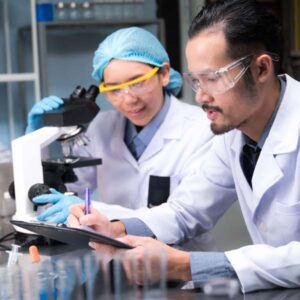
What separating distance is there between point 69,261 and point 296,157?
668 millimetres

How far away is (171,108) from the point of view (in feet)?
6.90

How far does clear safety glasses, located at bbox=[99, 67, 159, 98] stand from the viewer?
6.38ft

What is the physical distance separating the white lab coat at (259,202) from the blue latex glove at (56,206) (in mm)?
233

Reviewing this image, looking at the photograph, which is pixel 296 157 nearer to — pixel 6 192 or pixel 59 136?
pixel 59 136

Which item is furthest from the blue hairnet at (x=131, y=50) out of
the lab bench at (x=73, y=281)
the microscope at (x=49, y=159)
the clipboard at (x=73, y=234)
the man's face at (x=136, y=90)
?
the lab bench at (x=73, y=281)

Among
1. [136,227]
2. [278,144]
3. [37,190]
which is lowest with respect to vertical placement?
[136,227]

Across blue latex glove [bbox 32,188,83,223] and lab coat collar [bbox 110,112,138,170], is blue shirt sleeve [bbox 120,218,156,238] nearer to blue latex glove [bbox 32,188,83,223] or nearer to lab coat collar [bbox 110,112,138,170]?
blue latex glove [bbox 32,188,83,223]

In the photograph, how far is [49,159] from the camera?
1.86 metres

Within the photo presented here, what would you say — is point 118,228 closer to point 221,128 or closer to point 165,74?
point 221,128

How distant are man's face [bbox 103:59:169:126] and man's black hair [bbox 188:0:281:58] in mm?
546

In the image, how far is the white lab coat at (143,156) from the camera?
201 cm

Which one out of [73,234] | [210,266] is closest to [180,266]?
[210,266]

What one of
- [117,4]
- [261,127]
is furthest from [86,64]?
[261,127]

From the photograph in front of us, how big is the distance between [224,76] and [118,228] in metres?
0.54
